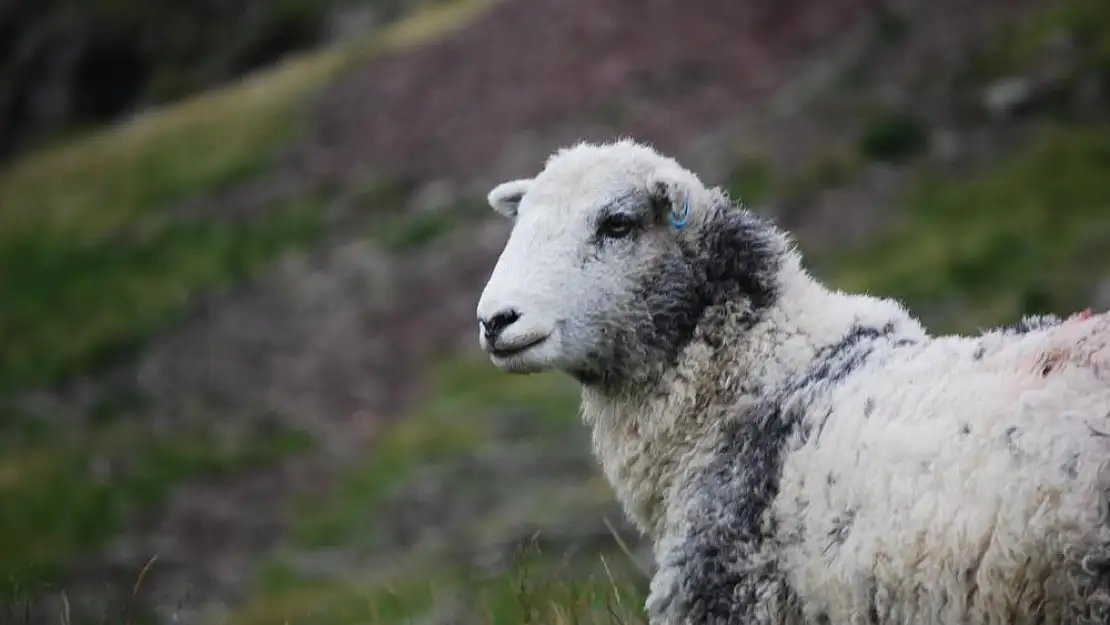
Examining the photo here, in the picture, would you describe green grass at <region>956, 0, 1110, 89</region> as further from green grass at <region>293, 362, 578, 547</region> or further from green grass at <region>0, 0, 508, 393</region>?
green grass at <region>0, 0, 508, 393</region>

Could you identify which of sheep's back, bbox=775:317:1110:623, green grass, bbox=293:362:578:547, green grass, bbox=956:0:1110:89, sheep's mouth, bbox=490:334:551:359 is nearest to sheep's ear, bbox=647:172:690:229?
sheep's mouth, bbox=490:334:551:359

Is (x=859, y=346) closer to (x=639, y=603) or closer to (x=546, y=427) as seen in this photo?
(x=639, y=603)

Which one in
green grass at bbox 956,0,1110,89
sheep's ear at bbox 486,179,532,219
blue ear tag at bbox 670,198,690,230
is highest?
green grass at bbox 956,0,1110,89

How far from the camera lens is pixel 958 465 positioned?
328cm

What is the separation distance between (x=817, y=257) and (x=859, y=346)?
10742mm

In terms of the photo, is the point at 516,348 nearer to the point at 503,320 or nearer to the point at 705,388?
the point at 503,320

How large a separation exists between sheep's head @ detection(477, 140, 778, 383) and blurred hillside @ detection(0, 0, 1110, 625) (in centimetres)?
109

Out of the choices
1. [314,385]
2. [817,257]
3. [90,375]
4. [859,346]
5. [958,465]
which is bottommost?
[90,375]

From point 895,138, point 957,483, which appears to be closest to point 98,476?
point 895,138

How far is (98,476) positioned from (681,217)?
13.1 meters

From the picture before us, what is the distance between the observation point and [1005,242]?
517 inches

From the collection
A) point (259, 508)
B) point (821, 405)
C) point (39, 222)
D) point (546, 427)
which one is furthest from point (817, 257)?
point (39, 222)

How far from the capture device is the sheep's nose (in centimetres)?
428

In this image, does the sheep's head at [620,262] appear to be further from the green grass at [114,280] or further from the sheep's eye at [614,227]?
the green grass at [114,280]
